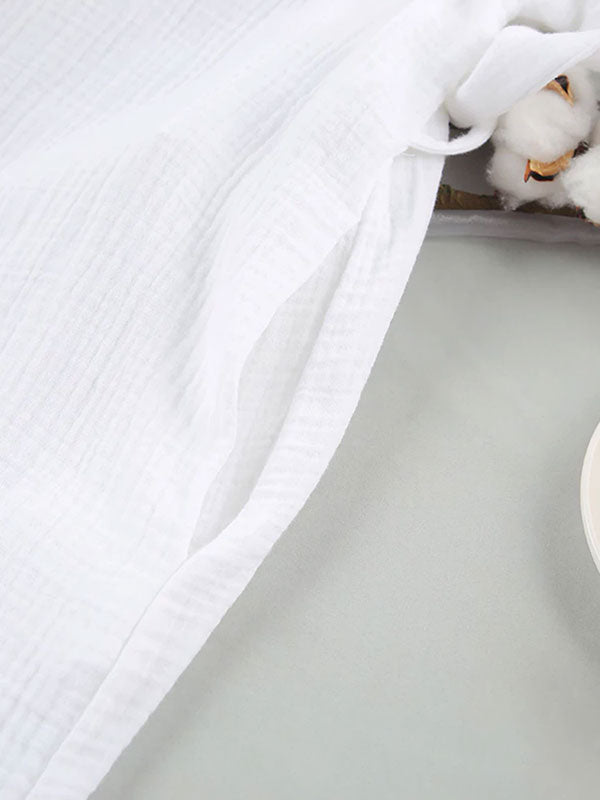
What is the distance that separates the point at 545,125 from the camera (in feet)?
2.22

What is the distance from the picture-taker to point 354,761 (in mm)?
524

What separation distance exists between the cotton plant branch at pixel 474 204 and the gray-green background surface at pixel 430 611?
76 millimetres

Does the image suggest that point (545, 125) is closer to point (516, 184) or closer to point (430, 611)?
point (516, 184)

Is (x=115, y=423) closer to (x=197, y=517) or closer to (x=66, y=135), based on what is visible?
(x=197, y=517)

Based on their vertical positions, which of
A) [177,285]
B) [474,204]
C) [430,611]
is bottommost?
[430,611]

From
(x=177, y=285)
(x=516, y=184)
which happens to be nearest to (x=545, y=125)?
(x=516, y=184)

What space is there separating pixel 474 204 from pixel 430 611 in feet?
1.03

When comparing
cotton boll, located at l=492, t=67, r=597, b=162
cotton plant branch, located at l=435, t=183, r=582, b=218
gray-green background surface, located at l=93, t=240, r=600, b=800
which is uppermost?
cotton boll, located at l=492, t=67, r=597, b=162

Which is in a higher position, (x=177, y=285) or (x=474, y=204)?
(x=474, y=204)

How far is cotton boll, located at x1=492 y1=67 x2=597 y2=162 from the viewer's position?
676 millimetres

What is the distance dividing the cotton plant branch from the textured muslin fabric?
1.9 inches

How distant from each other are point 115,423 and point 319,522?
5.5 inches

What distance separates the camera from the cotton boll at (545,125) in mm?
676

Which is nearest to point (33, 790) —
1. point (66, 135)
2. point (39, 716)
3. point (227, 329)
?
point (39, 716)
